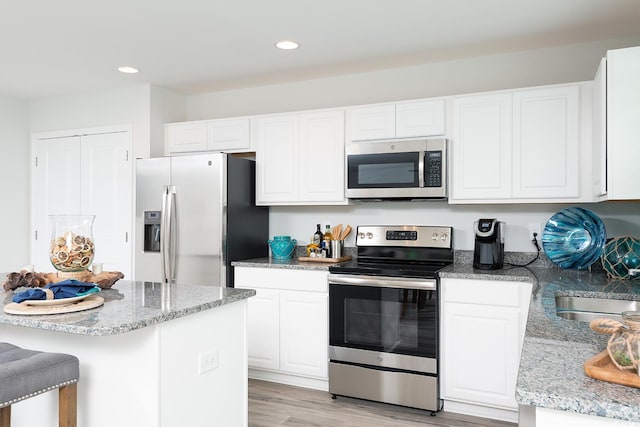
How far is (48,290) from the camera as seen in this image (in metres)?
2.03

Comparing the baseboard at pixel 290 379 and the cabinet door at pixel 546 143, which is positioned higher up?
the cabinet door at pixel 546 143

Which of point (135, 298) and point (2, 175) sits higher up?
point (2, 175)

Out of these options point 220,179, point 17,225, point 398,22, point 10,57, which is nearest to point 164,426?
point 220,179

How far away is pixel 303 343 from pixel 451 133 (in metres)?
1.79

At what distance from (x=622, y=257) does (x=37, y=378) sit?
9.37ft

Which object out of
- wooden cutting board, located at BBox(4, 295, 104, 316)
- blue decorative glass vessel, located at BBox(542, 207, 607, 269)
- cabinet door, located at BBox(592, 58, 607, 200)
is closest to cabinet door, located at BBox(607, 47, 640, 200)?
cabinet door, located at BBox(592, 58, 607, 200)

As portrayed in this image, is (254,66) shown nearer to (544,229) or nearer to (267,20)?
(267,20)

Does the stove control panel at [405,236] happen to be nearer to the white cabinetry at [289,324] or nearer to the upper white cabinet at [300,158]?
the upper white cabinet at [300,158]

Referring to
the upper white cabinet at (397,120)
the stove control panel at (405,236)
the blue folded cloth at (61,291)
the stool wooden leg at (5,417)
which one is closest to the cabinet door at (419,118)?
the upper white cabinet at (397,120)

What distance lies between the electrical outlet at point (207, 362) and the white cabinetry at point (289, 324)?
140cm

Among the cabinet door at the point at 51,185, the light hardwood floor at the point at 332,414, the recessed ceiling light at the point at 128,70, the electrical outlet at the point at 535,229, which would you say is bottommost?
the light hardwood floor at the point at 332,414

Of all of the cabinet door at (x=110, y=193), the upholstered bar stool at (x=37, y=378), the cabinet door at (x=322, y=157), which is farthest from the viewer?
the cabinet door at (x=110, y=193)

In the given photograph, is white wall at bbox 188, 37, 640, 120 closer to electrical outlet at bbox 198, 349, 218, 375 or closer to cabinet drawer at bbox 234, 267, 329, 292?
cabinet drawer at bbox 234, 267, 329, 292

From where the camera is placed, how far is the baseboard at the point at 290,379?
354 centimetres
